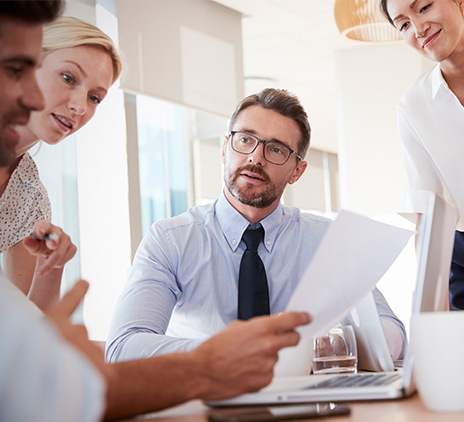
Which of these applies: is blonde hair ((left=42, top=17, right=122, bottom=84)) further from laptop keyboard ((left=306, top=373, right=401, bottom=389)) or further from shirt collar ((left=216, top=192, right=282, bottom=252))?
laptop keyboard ((left=306, top=373, right=401, bottom=389))

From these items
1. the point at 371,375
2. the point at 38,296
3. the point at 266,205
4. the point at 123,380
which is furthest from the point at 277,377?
the point at 266,205

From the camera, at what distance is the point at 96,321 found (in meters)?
4.60

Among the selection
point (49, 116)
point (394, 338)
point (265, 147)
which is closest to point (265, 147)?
point (265, 147)

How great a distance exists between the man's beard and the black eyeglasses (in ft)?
0.22

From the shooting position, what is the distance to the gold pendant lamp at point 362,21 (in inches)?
153

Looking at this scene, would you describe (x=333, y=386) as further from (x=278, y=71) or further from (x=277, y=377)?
(x=278, y=71)

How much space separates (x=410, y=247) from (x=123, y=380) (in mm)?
5324

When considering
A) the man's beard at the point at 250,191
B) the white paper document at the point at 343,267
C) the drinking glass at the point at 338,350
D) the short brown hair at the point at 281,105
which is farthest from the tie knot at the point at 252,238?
the white paper document at the point at 343,267

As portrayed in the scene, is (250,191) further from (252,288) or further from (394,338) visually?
(394,338)

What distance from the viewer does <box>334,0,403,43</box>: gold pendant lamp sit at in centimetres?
389

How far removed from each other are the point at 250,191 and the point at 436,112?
0.68 meters

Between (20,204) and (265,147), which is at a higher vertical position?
(265,147)

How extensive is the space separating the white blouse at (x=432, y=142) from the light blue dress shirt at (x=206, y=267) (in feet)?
1.19

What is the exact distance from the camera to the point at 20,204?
1876mm
